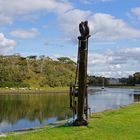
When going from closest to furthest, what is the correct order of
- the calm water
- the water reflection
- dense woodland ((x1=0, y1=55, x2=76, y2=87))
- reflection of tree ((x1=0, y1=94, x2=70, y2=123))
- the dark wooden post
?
1. the dark wooden post
2. the water reflection
3. the calm water
4. reflection of tree ((x1=0, y1=94, x2=70, y2=123))
5. dense woodland ((x1=0, y1=55, x2=76, y2=87))

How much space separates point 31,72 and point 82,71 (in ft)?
501

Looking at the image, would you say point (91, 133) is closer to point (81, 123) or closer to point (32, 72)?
point (81, 123)

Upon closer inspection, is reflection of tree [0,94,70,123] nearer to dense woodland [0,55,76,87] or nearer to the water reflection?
the water reflection

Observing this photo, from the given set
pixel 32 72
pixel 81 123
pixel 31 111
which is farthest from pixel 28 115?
pixel 32 72

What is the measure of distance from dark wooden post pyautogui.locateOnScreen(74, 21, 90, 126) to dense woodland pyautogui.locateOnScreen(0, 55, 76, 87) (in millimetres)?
126042

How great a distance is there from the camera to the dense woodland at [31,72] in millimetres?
150000

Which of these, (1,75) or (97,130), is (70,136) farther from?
(1,75)

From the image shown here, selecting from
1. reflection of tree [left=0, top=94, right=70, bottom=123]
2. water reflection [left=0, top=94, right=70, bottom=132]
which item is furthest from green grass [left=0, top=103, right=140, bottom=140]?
Answer: reflection of tree [left=0, top=94, right=70, bottom=123]

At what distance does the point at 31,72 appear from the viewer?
17212 centimetres

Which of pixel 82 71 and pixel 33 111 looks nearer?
pixel 82 71

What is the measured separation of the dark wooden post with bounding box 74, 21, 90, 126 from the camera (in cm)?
2034

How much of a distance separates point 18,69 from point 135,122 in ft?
450

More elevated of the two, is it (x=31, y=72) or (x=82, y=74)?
(x=31, y=72)

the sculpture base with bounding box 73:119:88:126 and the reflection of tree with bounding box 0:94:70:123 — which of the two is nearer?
the sculpture base with bounding box 73:119:88:126
